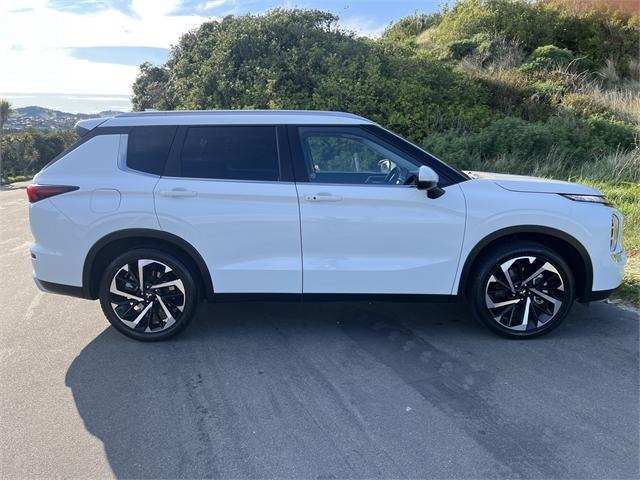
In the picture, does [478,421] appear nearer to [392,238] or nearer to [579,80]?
[392,238]

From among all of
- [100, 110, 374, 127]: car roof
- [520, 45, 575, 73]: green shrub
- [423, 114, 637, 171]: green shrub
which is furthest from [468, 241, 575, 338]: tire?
[520, 45, 575, 73]: green shrub

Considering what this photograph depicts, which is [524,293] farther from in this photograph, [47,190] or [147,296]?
[47,190]

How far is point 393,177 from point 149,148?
6.73 ft

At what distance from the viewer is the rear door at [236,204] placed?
409cm

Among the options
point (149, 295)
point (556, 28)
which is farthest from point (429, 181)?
point (556, 28)

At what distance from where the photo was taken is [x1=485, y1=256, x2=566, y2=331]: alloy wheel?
4.16 m

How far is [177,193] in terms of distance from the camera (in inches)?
162

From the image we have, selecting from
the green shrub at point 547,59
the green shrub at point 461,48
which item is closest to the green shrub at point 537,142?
the green shrub at point 547,59

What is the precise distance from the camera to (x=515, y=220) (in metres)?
4.07

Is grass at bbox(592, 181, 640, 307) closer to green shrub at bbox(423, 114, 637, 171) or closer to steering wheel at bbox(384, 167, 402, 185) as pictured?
green shrub at bbox(423, 114, 637, 171)

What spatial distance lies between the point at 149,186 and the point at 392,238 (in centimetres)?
201

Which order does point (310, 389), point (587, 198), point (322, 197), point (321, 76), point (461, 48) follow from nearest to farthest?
point (310, 389) < point (322, 197) < point (587, 198) < point (321, 76) < point (461, 48)

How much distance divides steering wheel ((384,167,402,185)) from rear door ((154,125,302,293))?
83cm

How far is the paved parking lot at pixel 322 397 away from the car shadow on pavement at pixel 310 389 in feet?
0.04
